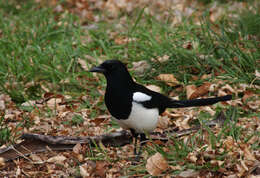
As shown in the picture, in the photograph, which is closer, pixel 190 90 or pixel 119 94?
pixel 119 94

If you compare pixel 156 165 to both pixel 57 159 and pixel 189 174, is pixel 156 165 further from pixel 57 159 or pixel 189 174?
pixel 57 159

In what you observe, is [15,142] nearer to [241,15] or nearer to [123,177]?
[123,177]

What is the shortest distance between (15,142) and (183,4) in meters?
4.31

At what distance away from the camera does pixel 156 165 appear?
2891 mm

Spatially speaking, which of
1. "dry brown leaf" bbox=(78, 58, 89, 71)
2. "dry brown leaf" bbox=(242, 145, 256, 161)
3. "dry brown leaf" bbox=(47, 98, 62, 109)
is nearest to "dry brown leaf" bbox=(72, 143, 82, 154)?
"dry brown leaf" bbox=(47, 98, 62, 109)

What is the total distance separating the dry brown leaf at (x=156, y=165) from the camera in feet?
9.46

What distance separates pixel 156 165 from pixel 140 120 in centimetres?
49

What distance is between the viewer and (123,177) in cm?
302

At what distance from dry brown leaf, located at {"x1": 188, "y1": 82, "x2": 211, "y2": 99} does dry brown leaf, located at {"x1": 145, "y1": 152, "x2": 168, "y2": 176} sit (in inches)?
64.2

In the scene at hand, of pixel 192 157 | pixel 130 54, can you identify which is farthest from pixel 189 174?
pixel 130 54

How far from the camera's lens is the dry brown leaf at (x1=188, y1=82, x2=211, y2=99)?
4434 mm

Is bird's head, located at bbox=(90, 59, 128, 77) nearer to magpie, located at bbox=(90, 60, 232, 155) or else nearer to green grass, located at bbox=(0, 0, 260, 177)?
magpie, located at bbox=(90, 60, 232, 155)

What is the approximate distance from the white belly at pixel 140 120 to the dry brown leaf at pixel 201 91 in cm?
113

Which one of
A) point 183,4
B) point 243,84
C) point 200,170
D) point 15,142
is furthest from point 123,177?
point 183,4
